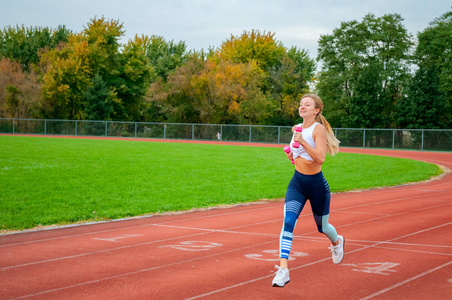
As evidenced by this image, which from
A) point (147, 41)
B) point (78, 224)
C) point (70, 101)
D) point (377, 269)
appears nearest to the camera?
point (377, 269)

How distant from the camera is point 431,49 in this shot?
57719 mm

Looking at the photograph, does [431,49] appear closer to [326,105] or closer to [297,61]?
[326,105]

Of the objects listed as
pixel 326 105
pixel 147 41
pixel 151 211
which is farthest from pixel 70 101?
pixel 151 211

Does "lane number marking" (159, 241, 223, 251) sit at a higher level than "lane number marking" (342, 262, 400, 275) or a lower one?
lower

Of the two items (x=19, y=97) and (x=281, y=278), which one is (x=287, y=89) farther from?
(x=281, y=278)

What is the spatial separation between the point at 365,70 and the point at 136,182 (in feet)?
148

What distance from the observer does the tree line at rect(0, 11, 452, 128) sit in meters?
57.4

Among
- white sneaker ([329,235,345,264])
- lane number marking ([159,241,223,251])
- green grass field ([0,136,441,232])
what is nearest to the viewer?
white sneaker ([329,235,345,264])

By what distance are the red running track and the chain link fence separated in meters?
31.9

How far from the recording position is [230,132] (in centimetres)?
5094

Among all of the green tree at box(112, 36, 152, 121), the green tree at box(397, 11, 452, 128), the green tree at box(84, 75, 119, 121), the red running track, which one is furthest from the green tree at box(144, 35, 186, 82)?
the red running track

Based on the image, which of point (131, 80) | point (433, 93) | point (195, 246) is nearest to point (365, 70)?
point (433, 93)

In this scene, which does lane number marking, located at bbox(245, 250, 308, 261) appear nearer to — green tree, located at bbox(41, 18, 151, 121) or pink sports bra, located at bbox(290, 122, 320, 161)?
pink sports bra, located at bbox(290, 122, 320, 161)

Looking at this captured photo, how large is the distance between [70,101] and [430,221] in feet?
187
